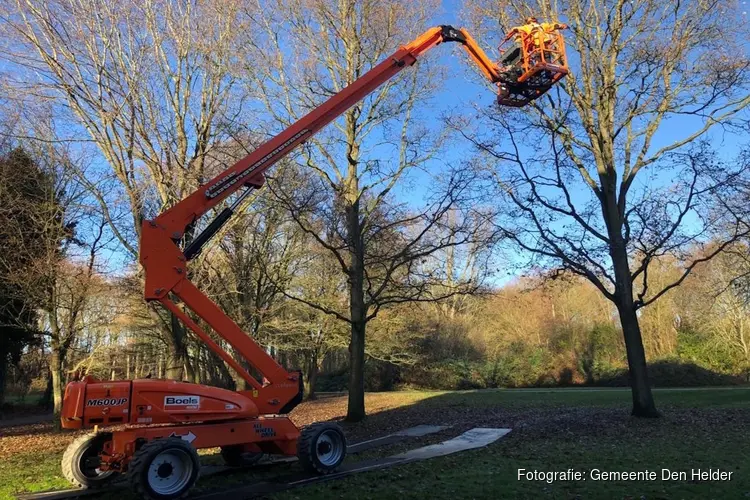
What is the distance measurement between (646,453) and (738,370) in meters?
29.1

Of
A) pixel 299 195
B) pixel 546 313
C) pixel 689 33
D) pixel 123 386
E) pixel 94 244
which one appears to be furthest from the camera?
pixel 546 313

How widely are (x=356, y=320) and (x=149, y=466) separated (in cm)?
1011

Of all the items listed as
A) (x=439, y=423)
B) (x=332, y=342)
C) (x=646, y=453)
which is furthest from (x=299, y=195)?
(x=332, y=342)

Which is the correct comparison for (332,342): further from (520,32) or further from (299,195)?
(520,32)

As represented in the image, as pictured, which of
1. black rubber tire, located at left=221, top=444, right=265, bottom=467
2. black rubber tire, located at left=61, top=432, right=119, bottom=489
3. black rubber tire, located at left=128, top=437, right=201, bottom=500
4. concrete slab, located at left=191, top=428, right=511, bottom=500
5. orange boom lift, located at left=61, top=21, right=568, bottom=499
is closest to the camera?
black rubber tire, located at left=128, top=437, right=201, bottom=500

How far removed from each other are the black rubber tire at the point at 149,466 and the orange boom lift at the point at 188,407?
1cm

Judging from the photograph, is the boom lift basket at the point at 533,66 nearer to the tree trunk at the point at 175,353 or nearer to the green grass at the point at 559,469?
the green grass at the point at 559,469

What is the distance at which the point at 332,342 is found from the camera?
98.9 feet

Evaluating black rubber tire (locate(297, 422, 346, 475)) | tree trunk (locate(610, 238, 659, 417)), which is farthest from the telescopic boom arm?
tree trunk (locate(610, 238, 659, 417))

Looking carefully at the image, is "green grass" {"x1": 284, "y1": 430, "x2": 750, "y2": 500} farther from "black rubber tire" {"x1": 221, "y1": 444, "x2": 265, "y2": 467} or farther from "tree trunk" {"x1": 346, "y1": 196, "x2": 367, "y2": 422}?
"tree trunk" {"x1": 346, "y1": 196, "x2": 367, "y2": 422}

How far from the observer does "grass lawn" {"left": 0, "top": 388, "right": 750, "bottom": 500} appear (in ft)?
22.7

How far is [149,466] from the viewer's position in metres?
6.69

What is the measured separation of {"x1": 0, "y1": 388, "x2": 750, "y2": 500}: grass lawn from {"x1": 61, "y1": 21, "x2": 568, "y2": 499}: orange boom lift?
0.67 m

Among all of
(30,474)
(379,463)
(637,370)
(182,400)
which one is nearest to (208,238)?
(182,400)
